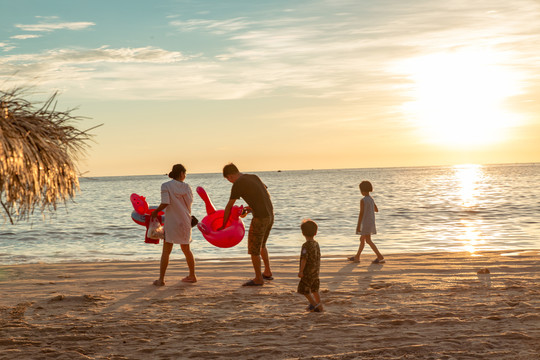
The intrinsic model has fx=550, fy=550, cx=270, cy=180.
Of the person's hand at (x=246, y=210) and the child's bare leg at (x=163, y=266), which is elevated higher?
the person's hand at (x=246, y=210)

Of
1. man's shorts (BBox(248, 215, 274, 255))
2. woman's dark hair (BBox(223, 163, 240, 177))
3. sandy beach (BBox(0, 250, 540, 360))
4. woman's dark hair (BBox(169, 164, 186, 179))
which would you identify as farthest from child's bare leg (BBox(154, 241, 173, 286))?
woman's dark hair (BBox(223, 163, 240, 177))

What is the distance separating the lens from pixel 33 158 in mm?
5316

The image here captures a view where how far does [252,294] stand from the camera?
771cm

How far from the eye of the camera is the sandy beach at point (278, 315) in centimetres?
522

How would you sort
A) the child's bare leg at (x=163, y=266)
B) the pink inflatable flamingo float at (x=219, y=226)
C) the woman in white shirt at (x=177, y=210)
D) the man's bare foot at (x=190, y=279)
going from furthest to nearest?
the pink inflatable flamingo float at (x=219, y=226), the man's bare foot at (x=190, y=279), the child's bare leg at (x=163, y=266), the woman in white shirt at (x=177, y=210)

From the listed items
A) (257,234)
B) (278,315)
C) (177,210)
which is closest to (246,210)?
(257,234)

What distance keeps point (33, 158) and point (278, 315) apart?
3202 mm

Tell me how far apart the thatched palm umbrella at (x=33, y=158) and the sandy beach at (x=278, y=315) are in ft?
4.78

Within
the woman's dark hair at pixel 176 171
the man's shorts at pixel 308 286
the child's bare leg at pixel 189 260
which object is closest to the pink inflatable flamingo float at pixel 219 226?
the child's bare leg at pixel 189 260

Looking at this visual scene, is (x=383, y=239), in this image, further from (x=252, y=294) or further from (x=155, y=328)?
(x=155, y=328)

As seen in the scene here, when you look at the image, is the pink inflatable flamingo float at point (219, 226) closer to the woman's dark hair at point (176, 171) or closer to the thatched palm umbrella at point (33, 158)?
the woman's dark hair at point (176, 171)

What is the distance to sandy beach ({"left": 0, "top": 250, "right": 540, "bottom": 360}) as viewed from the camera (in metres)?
5.22

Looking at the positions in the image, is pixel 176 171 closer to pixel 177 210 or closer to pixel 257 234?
pixel 177 210

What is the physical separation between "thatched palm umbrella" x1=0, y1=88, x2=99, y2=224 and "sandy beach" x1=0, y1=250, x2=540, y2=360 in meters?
1.46
